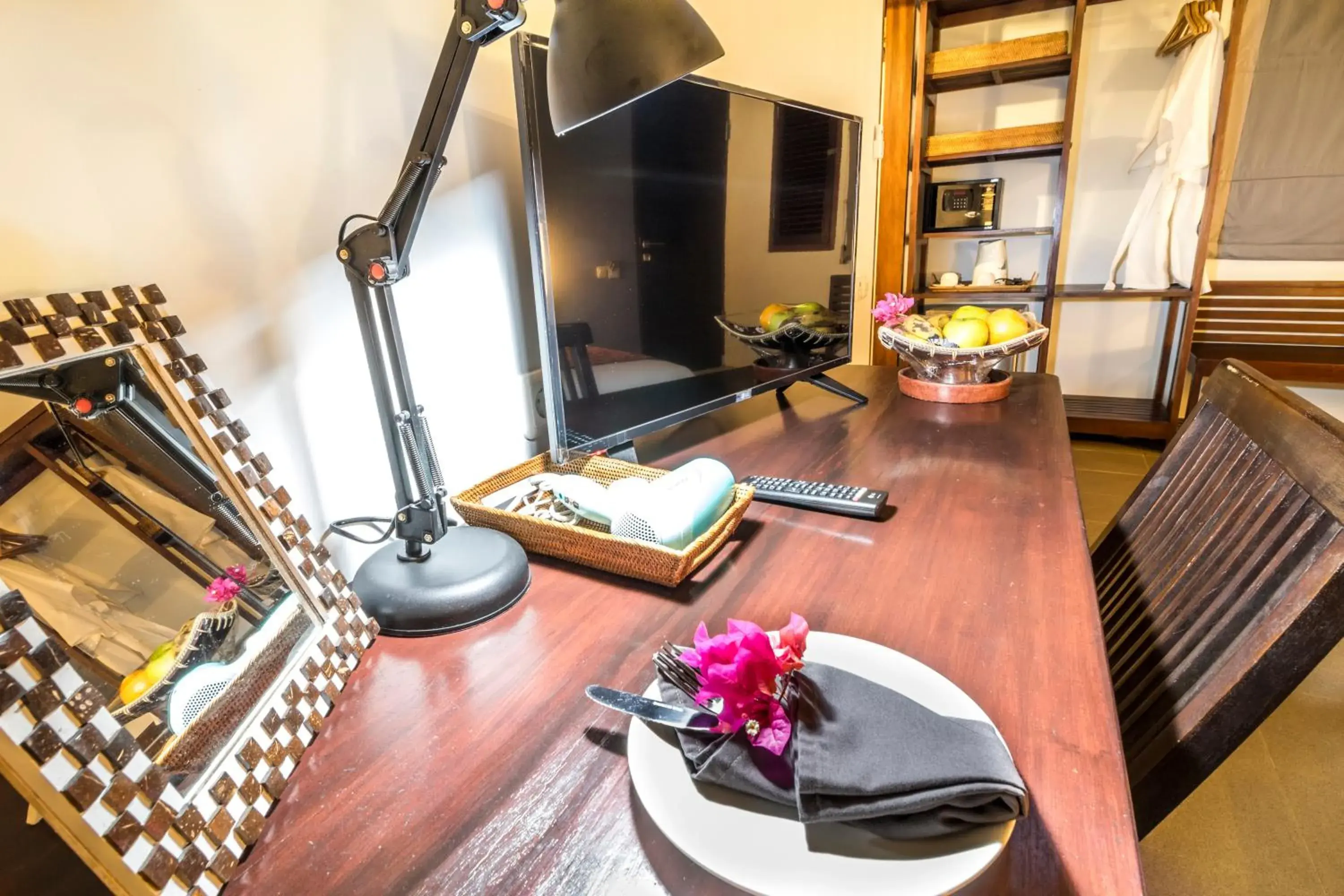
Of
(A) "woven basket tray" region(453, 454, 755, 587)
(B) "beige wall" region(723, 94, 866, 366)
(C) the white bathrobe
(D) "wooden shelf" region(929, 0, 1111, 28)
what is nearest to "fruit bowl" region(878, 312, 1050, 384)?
(B) "beige wall" region(723, 94, 866, 366)

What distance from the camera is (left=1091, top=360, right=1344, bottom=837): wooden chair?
A: 1.56 feet

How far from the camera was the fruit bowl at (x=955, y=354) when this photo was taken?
126 cm

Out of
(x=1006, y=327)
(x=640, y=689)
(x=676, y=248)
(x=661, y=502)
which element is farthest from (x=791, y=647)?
(x=1006, y=327)

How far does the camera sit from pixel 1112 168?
2.58m

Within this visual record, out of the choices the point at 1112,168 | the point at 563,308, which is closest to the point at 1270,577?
the point at 563,308

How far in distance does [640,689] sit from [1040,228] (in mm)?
2883

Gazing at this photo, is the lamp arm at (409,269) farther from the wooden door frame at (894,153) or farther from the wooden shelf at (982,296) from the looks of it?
the wooden shelf at (982,296)

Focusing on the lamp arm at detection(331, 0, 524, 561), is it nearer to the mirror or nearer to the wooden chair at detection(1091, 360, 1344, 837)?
the mirror

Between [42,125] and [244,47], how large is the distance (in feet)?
0.65

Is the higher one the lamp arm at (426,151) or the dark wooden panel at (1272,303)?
the lamp arm at (426,151)

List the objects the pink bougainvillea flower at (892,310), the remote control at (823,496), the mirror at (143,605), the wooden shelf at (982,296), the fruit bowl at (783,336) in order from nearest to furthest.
Answer: the mirror at (143,605), the remote control at (823,496), the fruit bowl at (783,336), the pink bougainvillea flower at (892,310), the wooden shelf at (982,296)

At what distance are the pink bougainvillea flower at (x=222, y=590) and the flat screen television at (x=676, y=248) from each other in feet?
1.36

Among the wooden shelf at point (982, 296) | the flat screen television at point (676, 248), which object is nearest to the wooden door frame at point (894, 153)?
the wooden shelf at point (982, 296)

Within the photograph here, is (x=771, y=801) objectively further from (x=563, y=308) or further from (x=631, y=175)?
(x=631, y=175)
